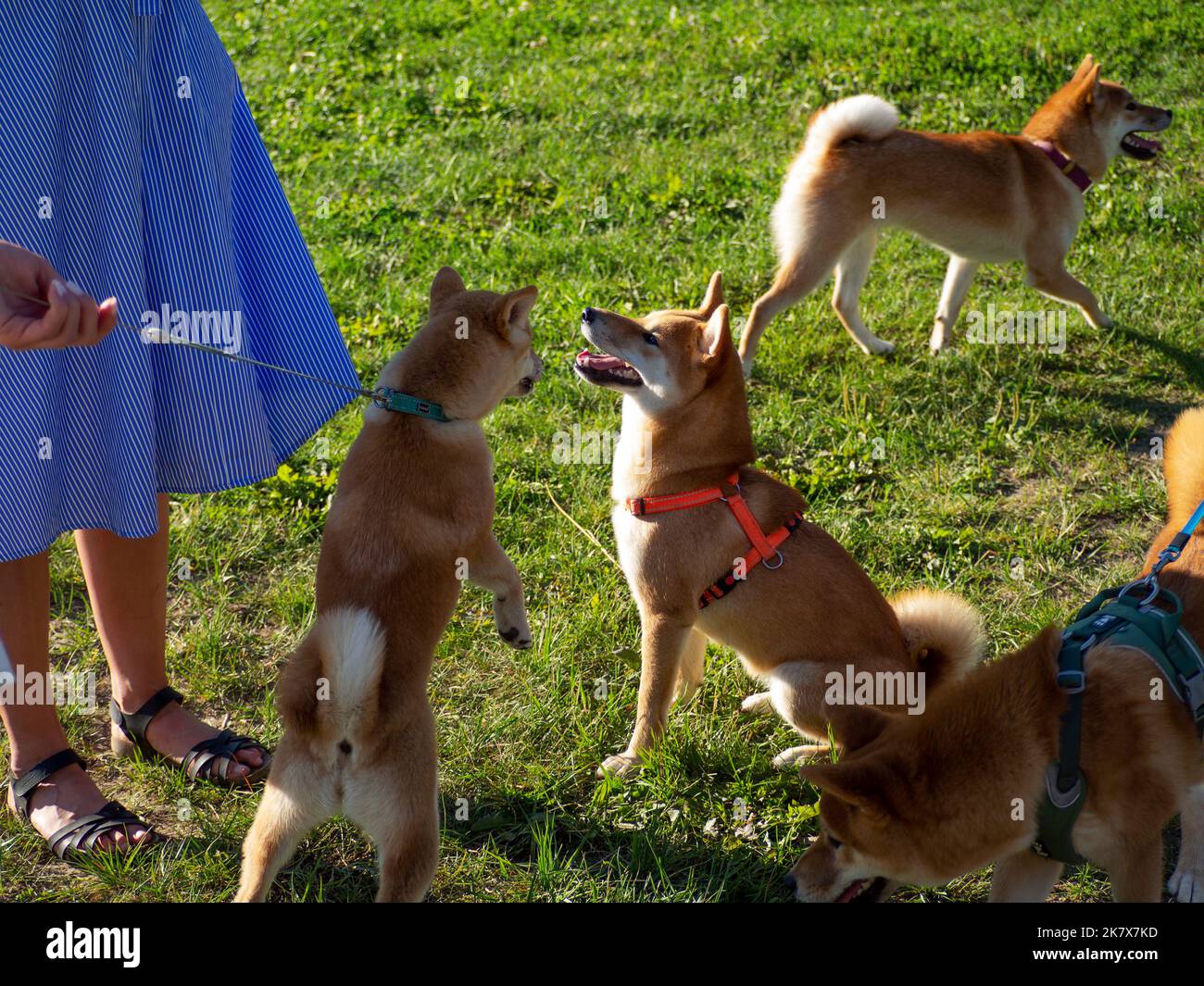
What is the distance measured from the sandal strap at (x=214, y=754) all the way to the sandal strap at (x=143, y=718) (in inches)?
7.1

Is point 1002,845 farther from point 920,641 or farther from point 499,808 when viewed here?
point 499,808

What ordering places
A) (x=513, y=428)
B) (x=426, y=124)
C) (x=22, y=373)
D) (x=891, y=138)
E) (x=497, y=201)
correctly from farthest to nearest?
(x=426, y=124) → (x=497, y=201) → (x=891, y=138) → (x=513, y=428) → (x=22, y=373)

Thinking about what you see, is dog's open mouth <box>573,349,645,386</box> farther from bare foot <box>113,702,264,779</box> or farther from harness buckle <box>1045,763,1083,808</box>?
harness buckle <box>1045,763,1083,808</box>

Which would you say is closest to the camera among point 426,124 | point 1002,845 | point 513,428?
point 1002,845

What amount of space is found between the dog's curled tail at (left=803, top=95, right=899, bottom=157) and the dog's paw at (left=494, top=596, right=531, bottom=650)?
129 inches

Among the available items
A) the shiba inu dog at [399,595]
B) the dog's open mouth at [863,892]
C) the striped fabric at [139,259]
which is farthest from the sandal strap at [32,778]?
the dog's open mouth at [863,892]

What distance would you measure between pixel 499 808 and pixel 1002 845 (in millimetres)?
1584

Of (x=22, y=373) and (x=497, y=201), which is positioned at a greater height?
(x=497, y=201)

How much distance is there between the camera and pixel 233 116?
3.43m

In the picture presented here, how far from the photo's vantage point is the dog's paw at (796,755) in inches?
145

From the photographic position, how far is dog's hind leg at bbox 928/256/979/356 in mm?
5988

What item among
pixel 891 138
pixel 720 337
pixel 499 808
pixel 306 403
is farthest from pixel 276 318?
pixel 891 138

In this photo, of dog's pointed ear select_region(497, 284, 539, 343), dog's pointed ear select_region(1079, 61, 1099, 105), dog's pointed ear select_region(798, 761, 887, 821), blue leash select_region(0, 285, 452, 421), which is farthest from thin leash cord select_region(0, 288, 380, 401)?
dog's pointed ear select_region(1079, 61, 1099, 105)

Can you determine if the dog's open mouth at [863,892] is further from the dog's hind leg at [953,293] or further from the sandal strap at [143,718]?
the dog's hind leg at [953,293]
